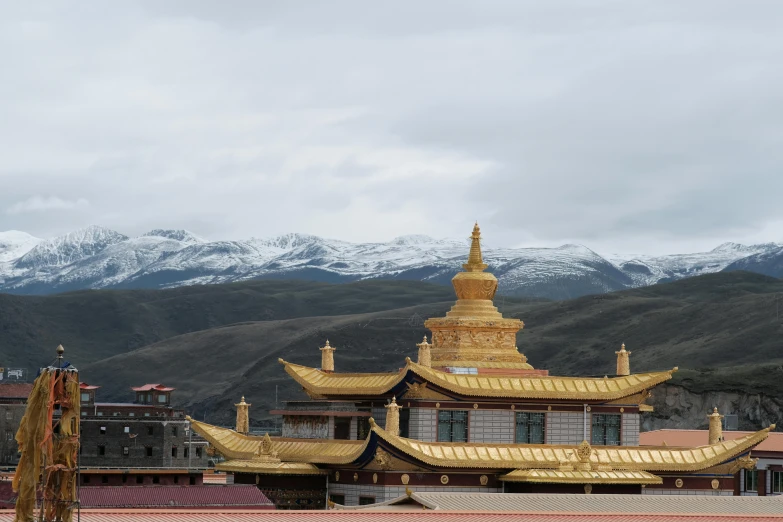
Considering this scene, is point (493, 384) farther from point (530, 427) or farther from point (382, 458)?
point (382, 458)

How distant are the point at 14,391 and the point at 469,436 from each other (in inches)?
3847

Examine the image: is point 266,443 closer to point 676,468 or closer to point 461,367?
point 461,367

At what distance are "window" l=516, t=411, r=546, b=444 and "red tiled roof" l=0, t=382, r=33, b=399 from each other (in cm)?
9467

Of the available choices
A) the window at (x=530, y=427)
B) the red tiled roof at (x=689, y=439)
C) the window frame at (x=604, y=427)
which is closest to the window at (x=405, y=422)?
the window at (x=530, y=427)

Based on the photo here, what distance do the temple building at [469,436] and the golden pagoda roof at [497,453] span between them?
49 mm

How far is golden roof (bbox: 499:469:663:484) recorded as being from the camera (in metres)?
54.5

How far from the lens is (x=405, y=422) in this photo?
184 ft

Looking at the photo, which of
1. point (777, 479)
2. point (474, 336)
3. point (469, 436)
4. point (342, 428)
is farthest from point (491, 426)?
point (777, 479)

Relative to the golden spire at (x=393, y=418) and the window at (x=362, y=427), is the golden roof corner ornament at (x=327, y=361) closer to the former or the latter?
the window at (x=362, y=427)

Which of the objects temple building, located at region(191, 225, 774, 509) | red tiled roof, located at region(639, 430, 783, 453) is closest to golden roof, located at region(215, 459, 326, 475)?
temple building, located at region(191, 225, 774, 509)

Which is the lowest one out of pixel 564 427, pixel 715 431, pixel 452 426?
pixel 452 426

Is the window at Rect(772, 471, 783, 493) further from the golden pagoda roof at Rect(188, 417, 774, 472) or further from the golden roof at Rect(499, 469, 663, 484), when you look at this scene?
the golden roof at Rect(499, 469, 663, 484)

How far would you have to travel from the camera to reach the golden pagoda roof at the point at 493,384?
55.4 m

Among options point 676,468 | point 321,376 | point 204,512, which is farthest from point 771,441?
point 204,512
